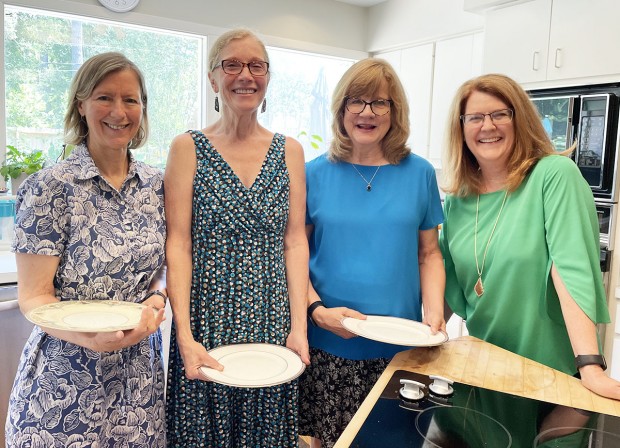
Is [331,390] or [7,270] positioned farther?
[7,270]

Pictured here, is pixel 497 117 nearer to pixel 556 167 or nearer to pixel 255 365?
pixel 556 167

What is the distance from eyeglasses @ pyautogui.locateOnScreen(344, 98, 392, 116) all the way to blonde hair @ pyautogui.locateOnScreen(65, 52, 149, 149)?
0.58 meters

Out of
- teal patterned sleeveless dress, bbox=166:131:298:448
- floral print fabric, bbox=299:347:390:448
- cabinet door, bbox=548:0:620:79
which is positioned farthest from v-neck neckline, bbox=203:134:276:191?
cabinet door, bbox=548:0:620:79

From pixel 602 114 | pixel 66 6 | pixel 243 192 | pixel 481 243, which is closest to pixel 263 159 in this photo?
pixel 243 192

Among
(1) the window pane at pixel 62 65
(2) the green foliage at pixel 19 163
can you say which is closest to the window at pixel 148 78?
(1) the window pane at pixel 62 65

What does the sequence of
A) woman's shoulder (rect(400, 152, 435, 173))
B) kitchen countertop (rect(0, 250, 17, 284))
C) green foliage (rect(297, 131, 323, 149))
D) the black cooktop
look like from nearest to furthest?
the black cooktop → woman's shoulder (rect(400, 152, 435, 173)) → kitchen countertop (rect(0, 250, 17, 284)) → green foliage (rect(297, 131, 323, 149))

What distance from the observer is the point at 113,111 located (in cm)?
117

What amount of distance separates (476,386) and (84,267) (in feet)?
2.90

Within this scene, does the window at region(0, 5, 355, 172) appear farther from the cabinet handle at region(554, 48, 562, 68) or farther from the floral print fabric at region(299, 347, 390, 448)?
the floral print fabric at region(299, 347, 390, 448)

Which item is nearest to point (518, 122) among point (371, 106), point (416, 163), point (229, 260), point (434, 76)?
point (416, 163)

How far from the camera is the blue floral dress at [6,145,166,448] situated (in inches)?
42.9

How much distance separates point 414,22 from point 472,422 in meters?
3.80

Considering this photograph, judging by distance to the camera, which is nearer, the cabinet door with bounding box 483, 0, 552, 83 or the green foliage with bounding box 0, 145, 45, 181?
the green foliage with bounding box 0, 145, 45, 181

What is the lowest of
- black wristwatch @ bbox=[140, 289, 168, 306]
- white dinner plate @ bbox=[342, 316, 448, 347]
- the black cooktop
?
the black cooktop
